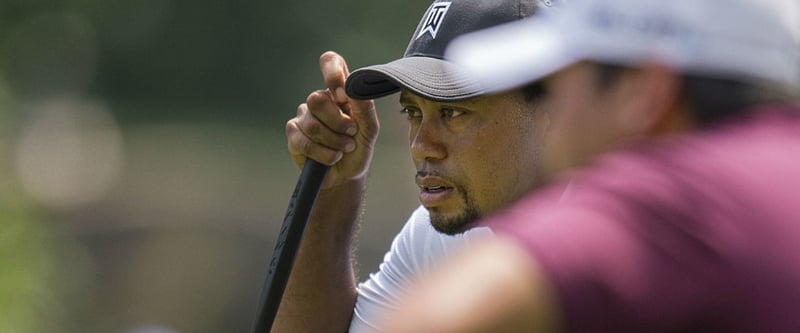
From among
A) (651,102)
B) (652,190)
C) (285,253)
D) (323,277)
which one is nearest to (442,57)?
(285,253)

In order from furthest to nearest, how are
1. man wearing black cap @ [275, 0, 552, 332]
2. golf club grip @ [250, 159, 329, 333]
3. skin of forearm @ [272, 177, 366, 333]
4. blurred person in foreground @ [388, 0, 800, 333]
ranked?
1. skin of forearm @ [272, 177, 366, 333]
2. golf club grip @ [250, 159, 329, 333]
3. man wearing black cap @ [275, 0, 552, 332]
4. blurred person in foreground @ [388, 0, 800, 333]

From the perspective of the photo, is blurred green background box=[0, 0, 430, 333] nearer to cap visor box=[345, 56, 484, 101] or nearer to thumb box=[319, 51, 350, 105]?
thumb box=[319, 51, 350, 105]

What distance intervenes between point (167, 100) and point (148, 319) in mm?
9051

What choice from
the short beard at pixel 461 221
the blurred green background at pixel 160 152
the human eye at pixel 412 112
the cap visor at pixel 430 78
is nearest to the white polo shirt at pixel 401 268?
the short beard at pixel 461 221

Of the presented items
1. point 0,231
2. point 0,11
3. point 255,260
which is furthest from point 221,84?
point 0,231

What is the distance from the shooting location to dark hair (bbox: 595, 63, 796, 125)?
67.8 inches

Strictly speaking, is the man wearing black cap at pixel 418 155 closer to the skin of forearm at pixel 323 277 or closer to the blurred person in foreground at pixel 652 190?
the skin of forearm at pixel 323 277

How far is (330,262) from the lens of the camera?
3764 millimetres

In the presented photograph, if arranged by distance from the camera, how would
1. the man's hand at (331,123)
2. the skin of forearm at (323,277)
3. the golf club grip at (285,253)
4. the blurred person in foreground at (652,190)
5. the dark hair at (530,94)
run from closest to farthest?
1. the blurred person in foreground at (652,190)
2. the dark hair at (530,94)
3. the golf club grip at (285,253)
4. the man's hand at (331,123)
5. the skin of forearm at (323,277)

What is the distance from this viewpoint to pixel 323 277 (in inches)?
148

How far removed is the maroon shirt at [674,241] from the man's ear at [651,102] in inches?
3.4

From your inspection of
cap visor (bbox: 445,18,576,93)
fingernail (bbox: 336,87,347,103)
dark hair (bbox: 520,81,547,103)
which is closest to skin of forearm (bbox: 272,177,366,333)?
fingernail (bbox: 336,87,347,103)

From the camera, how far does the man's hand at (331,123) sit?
3.59 metres

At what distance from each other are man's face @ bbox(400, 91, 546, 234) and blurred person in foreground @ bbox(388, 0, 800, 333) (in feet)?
4.79
